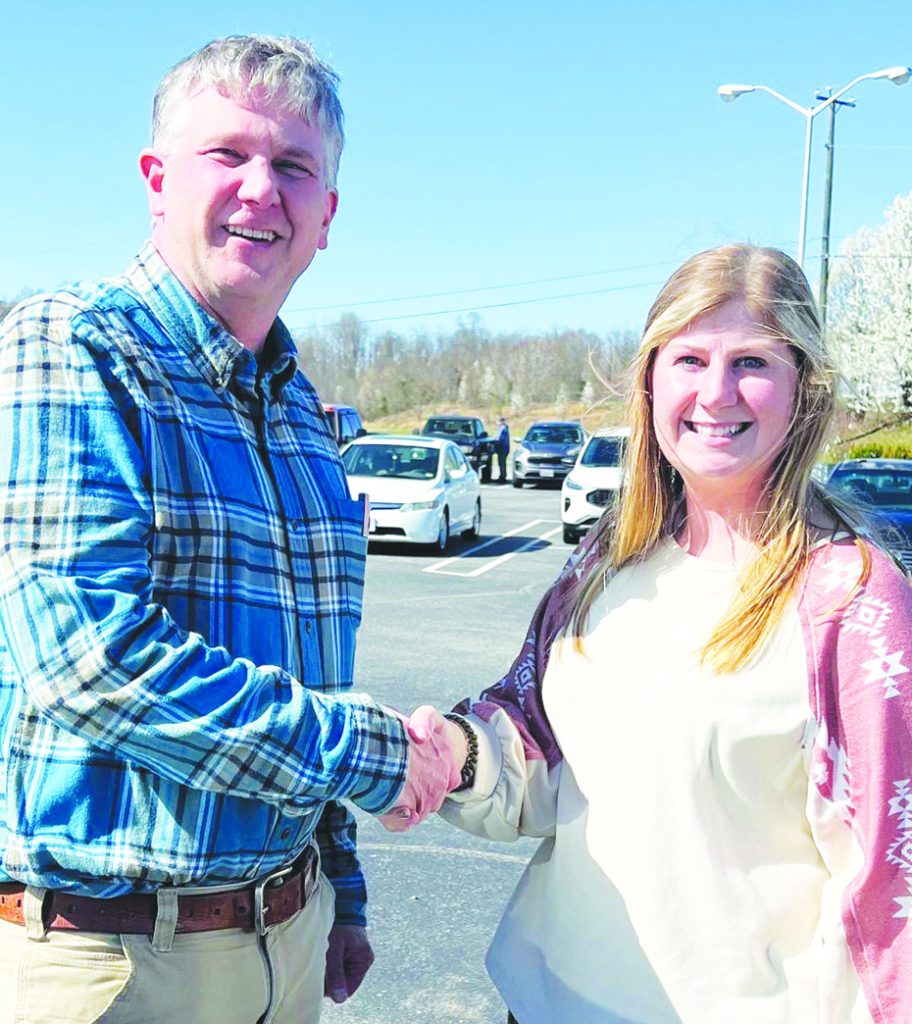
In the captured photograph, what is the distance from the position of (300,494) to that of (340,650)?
0.31 m

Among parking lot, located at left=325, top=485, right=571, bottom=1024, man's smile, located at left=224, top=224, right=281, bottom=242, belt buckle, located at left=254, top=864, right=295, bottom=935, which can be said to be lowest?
parking lot, located at left=325, top=485, right=571, bottom=1024

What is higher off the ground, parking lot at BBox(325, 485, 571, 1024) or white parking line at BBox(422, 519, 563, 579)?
white parking line at BBox(422, 519, 563, 579)

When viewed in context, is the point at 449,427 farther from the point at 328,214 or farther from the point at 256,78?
the point at 256,78

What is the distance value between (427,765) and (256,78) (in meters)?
1.27

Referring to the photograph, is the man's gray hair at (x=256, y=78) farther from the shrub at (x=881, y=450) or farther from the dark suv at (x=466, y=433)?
the shrub at (x=881, y=450)

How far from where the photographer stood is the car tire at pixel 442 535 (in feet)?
48.6

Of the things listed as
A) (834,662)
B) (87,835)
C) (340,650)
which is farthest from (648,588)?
(87,835)

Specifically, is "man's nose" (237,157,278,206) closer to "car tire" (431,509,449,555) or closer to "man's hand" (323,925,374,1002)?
"man's hand" (323,925,374,1002)

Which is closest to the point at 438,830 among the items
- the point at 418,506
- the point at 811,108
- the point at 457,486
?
the point at 418,506

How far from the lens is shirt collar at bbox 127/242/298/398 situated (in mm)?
1918

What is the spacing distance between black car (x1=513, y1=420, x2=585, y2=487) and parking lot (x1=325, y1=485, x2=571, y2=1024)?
40.8 ft

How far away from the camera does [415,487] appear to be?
49.2 feet

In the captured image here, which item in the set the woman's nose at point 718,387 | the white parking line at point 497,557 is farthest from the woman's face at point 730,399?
the white parking line at point 497,557

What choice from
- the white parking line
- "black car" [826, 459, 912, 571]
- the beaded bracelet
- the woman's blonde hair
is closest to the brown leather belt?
the beaded bracelet
